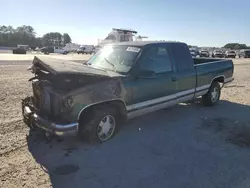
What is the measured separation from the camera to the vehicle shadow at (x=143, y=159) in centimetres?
367

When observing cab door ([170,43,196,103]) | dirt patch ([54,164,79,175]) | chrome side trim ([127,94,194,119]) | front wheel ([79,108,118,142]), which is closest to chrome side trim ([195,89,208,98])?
cab door ([170,43,196,103])

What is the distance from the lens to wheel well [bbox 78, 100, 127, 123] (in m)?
4.54

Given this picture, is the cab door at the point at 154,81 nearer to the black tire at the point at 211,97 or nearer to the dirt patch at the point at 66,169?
the dirt patch at the point at 66,169

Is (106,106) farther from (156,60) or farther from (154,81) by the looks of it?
(156,60)

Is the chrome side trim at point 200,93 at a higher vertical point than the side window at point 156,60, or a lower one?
lower

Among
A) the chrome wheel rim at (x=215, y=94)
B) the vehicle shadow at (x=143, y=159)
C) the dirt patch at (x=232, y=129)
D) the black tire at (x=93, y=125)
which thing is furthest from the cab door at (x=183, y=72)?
the black tire at (x=93, y=125)

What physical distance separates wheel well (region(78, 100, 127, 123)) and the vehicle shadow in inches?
18.8

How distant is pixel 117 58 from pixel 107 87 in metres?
1.18

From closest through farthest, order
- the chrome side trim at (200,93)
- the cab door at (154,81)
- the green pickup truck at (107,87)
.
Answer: the green pickup truck at (107,87), the cab door at (154,81), the chrome side trim at (200,93)

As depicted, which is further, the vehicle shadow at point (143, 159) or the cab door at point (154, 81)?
the cab door at point (154, 81)

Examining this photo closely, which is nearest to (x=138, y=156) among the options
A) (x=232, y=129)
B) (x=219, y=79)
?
(x=232, y=129)

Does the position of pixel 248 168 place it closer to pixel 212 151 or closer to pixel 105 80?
pixel 212 151

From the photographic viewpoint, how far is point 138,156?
4406mm

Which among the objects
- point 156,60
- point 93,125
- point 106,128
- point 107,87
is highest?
point 156,60
